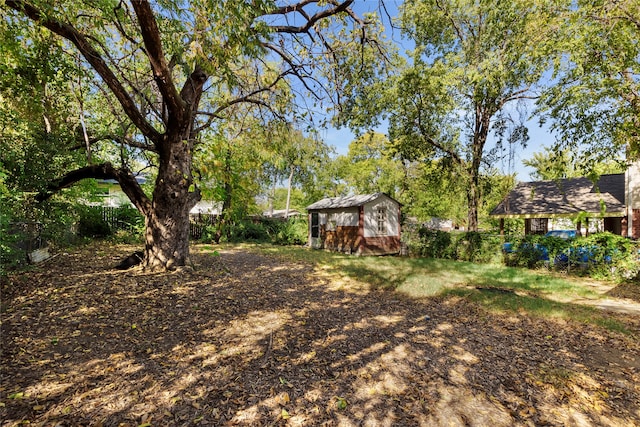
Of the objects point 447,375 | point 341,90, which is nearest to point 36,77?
point 341,90

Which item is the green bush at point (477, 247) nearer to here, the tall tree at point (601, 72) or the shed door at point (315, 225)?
the tall tree at point (601, 72)

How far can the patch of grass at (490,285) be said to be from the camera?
236 inches

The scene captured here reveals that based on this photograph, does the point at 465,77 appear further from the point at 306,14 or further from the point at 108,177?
the point at 108,177

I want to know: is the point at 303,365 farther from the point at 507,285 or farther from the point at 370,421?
the point at 507,285

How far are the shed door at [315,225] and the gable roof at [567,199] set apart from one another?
10268 mm

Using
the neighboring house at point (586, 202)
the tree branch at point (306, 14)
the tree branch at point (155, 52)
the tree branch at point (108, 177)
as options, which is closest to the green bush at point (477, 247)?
the neighboring house at point (586, 202)

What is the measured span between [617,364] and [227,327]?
5623 mm

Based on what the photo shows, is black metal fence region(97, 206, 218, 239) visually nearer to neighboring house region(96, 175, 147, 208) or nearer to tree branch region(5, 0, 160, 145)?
neighboring house region(96, 175, 147, 208)

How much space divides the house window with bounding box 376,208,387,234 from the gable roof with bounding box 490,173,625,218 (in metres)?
6.54

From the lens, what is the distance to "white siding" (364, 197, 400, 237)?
1472 cm

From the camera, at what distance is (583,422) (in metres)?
2.67

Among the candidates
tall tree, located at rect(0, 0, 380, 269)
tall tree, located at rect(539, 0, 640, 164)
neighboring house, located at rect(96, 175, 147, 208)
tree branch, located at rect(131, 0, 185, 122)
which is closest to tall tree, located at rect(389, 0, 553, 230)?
tall tree, located at rect(539, 0, 640, 164)

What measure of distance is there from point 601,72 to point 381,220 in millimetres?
9699

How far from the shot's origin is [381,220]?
15.3m
